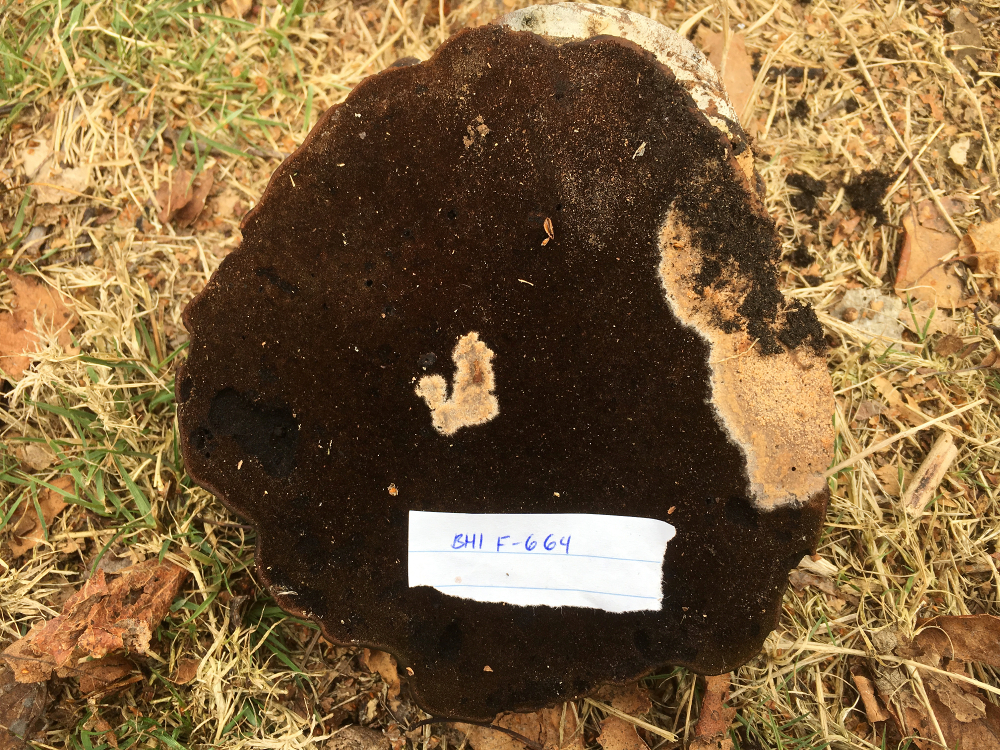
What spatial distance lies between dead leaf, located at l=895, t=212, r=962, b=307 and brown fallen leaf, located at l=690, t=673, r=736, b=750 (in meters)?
1.44

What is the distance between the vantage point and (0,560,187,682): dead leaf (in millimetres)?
1870

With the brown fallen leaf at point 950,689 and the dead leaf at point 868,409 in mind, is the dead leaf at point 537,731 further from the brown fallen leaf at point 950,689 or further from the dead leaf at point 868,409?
the dead leaf at point 868,409

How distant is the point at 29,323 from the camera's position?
219 centimetres

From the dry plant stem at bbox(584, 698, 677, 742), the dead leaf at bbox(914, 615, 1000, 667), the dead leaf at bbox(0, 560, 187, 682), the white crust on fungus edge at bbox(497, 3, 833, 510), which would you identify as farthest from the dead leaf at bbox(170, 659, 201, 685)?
the dead leaf at bbox(914, 615, 1000, 667)

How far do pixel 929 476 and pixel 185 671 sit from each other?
2.48m

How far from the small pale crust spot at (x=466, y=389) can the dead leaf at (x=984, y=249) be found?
1.80 metres

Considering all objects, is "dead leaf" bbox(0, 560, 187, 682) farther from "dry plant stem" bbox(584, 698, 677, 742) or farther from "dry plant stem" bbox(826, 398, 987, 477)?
"dry plant stem" bbox(826, 398, 987, 477)

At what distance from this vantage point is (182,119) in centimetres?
230

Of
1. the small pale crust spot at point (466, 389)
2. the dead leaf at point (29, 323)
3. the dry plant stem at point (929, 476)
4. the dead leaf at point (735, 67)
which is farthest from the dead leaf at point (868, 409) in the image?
the dead leaf at point (29, 323)

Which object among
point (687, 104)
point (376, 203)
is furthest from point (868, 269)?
point (376, 203)

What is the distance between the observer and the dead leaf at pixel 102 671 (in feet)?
6.25

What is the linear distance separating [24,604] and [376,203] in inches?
69.2

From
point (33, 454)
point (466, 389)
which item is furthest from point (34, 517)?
point (466, 389)

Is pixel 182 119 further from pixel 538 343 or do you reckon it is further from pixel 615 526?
pixel 615 526
